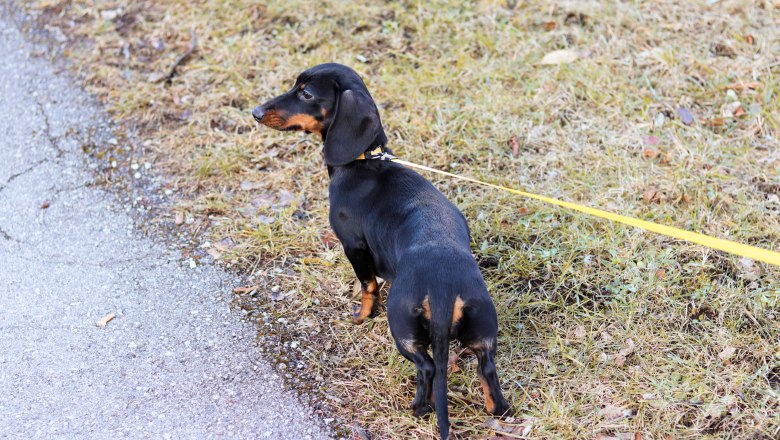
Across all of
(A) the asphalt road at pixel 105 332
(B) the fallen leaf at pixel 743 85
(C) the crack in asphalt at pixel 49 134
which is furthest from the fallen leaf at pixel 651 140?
(C) the crack in asphalt at pixel 49 134

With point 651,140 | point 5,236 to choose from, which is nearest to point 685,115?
point 651,140

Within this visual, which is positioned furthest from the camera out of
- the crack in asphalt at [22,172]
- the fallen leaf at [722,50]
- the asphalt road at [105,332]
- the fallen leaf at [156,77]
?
the fallen leaf at [156,77]

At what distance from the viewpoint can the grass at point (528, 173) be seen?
3.19 metres

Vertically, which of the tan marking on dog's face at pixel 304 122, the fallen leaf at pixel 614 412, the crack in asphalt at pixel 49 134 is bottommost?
the crack in asphalt at pixel 49 134

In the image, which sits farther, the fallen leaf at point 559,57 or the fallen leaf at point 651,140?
the fallen leaf at point 559,57

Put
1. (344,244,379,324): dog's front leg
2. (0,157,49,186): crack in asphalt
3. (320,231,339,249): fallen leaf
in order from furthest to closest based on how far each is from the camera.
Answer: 1. (0,157,49,186): crack in asphalt
2. (320,231,339,249): fallen leaf
3. (344,244,379,324): dog's front leg

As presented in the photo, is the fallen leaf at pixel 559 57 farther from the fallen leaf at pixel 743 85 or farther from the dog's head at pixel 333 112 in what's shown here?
the dog's head at pixel 333 112

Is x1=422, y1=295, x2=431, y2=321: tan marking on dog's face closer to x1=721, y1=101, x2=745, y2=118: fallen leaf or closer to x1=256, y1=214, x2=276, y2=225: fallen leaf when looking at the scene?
x1=256, y1=214, x2=276, y2=225: fallen leaf

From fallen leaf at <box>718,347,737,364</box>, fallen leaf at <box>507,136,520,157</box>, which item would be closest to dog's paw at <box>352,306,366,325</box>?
fallen leaf at <box>507,136,520,157</box>

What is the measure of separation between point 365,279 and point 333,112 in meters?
0.77

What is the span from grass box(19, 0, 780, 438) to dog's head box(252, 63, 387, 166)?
786mm

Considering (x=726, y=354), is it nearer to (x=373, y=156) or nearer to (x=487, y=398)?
(x=487, y=398)

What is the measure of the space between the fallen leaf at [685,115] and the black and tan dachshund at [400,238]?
6.70 ft

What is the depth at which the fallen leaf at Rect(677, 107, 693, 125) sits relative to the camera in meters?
4.58
